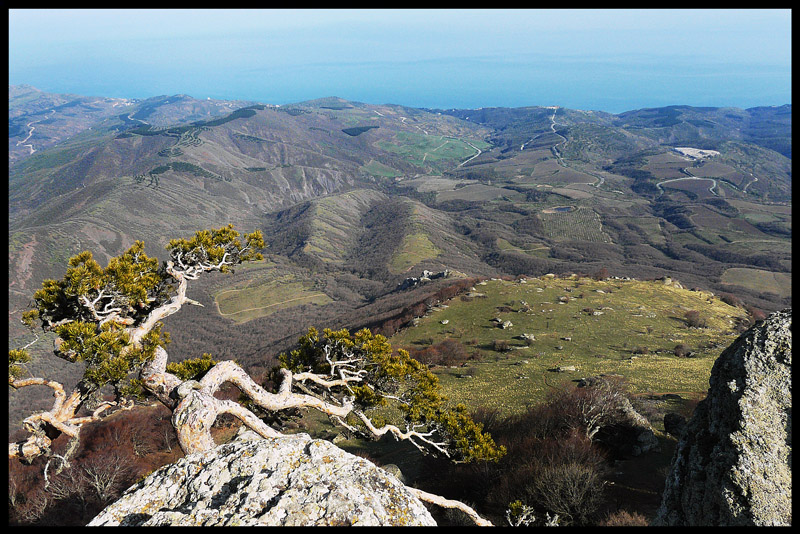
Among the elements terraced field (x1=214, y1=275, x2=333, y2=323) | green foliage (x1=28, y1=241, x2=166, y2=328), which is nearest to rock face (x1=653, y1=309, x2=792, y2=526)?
green foliage (x1=28, y1=241, x2=166, y2=328)

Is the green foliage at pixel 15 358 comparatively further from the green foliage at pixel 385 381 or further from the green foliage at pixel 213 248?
the green foliage at pixel 385 381

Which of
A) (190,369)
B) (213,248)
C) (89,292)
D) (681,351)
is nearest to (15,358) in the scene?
(89,292)

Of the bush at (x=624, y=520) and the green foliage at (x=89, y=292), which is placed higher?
the green foliage at (x=89, y=292)

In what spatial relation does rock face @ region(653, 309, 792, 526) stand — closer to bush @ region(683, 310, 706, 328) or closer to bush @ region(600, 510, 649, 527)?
bush @ region(600, 510, 649, 527)

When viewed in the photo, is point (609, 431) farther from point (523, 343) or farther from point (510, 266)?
point (510, 266)

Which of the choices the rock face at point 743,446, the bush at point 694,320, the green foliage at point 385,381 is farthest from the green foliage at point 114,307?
the bush at point 694,320
